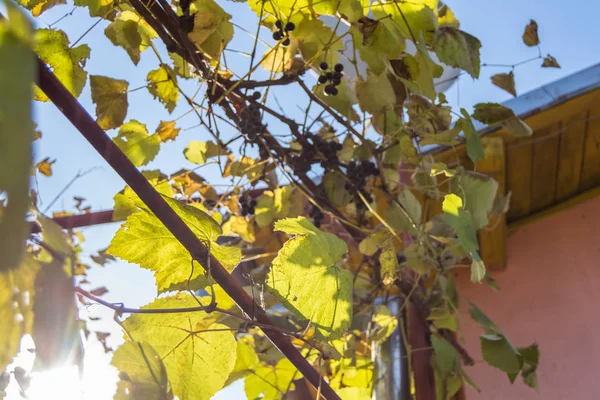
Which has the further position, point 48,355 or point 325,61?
point 325,61

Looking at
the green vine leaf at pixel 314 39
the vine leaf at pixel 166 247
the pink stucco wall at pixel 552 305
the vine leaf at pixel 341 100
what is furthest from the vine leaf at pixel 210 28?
the pink stucco wall at pixel 552 305

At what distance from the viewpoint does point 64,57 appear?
27.2 inches

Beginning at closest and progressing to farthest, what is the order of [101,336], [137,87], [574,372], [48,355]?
[48,355] < [137,87] < [101,336] < [574,372]

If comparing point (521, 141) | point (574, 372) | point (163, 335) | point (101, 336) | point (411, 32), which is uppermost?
point (411, 32)

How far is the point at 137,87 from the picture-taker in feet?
2.81

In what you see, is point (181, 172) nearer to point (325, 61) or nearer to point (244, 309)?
point (325, 61)

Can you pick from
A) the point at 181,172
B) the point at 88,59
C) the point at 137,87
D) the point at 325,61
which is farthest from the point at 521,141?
the point at 88,59

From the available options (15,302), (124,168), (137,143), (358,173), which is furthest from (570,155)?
(15,302)

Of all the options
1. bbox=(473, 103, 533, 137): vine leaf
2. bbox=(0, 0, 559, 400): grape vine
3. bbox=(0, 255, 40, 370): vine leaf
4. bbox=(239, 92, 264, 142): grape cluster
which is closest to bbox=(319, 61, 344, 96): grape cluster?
bbox=(0, 0, 559, 400): grape vine

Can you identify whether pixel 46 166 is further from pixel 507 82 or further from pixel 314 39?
pixel 507 82

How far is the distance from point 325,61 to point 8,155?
2.68 ft

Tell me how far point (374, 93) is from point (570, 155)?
94 cm

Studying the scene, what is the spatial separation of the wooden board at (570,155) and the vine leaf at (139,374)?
1.25m

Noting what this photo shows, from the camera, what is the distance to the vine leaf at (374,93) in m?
0.94
